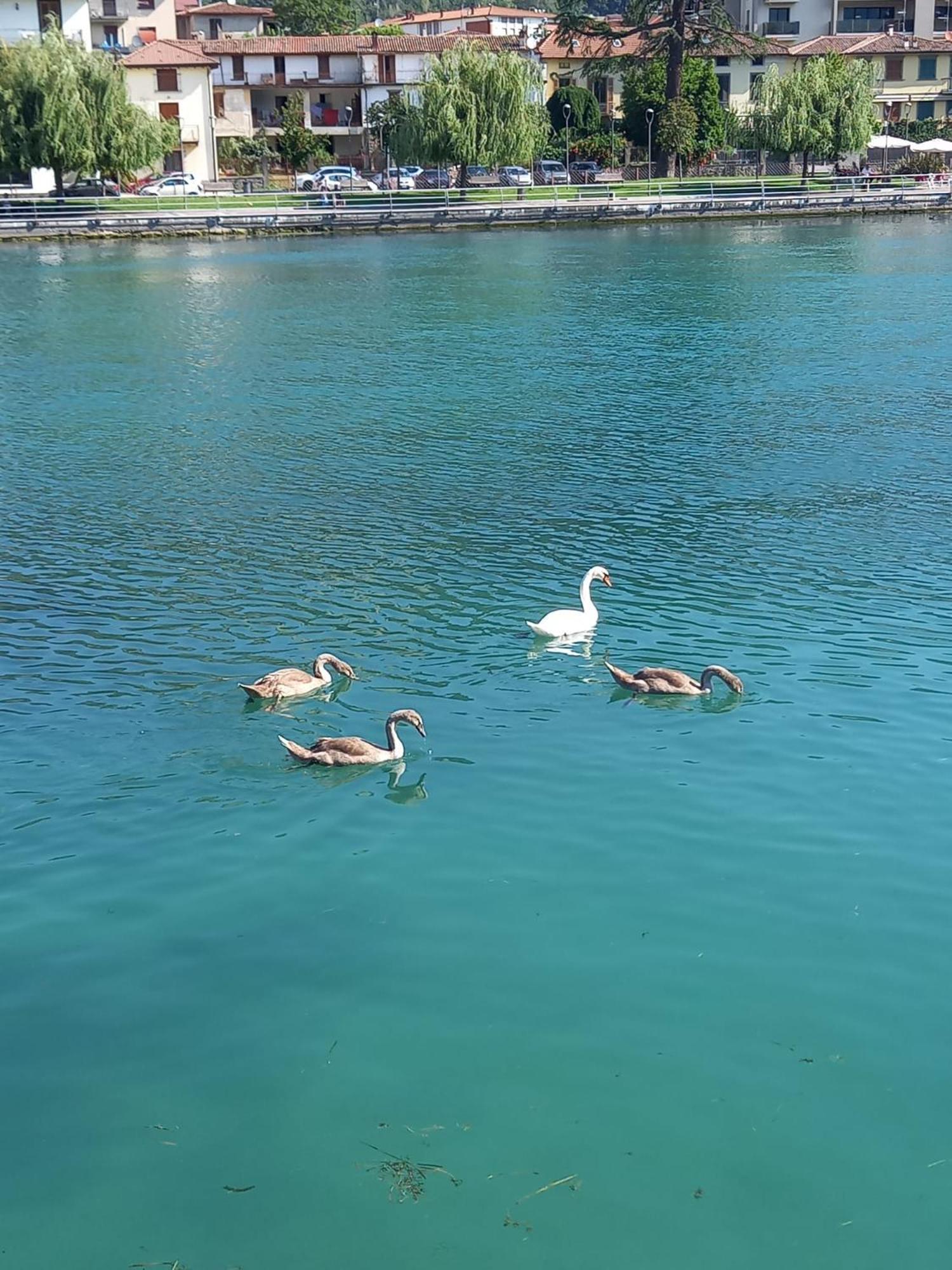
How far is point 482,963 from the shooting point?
1054cm

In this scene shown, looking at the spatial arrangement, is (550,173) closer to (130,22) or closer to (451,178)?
(451,178)

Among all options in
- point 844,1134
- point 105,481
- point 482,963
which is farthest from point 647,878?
point 105,481

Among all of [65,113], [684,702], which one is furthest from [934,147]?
[684,702]

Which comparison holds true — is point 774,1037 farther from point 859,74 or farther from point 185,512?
point 859,74

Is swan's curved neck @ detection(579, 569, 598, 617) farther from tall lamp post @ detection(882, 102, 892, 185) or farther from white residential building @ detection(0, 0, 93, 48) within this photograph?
white residential building @ detection(0, 0, 93, 48)

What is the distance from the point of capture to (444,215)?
Answer: 78125mm

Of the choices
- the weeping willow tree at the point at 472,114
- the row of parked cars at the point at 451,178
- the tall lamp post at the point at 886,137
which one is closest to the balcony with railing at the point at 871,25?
the tall lamp post at the point at 886,137

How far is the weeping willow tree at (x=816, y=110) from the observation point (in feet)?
285

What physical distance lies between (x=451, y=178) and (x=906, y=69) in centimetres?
3981

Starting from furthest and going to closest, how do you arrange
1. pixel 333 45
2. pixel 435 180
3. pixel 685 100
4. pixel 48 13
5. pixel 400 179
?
pixel 333 45
pixel 48 13
pixel 435 180
pixel 400 179
pixel 685 100

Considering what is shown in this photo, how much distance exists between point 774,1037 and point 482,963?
2.18 meters

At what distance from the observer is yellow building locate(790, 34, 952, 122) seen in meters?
107

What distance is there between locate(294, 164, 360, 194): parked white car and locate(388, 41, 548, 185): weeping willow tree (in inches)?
346

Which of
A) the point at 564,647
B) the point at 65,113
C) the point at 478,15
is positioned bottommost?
the point at 564,647
